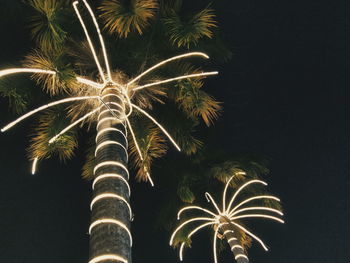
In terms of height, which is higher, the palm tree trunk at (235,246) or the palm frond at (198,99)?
the palm frond at (198,99)

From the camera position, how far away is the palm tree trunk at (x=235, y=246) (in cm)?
798

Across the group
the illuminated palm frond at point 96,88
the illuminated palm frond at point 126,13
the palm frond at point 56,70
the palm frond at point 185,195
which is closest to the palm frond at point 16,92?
the illuminated palm frond at point 96,88

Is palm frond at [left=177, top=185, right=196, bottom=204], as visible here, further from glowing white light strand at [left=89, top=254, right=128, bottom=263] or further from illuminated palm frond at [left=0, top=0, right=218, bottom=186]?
glowing white light strand at [left=89, top=254, right=128, bottom=263]

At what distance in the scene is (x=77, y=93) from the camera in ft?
21.0

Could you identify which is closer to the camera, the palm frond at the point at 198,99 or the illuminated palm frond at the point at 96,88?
the illuminated palm frond at the point at 96,88

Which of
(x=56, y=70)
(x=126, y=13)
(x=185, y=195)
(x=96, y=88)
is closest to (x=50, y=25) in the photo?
(x=56, y=70)

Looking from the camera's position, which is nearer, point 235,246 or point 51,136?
point 51,136

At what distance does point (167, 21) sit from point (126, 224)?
5.13 meters

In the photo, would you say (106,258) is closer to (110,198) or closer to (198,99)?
(110,198)

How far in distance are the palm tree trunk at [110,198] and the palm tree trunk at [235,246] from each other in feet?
16.6

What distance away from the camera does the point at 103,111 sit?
188 inches

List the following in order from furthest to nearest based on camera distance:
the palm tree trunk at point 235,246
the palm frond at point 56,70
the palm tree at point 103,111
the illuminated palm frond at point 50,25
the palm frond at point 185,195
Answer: the palm frond at point 185,195 < the palm tree trunk at point 235,246 < the illuminated palm frond at point 50,25 < the palm frond at point 56,70 < the palm tree at point 103,111

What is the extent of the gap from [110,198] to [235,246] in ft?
19.2

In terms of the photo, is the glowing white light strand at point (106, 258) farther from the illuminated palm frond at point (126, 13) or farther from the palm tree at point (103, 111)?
the illuminated palm frond at point (126, 13)
